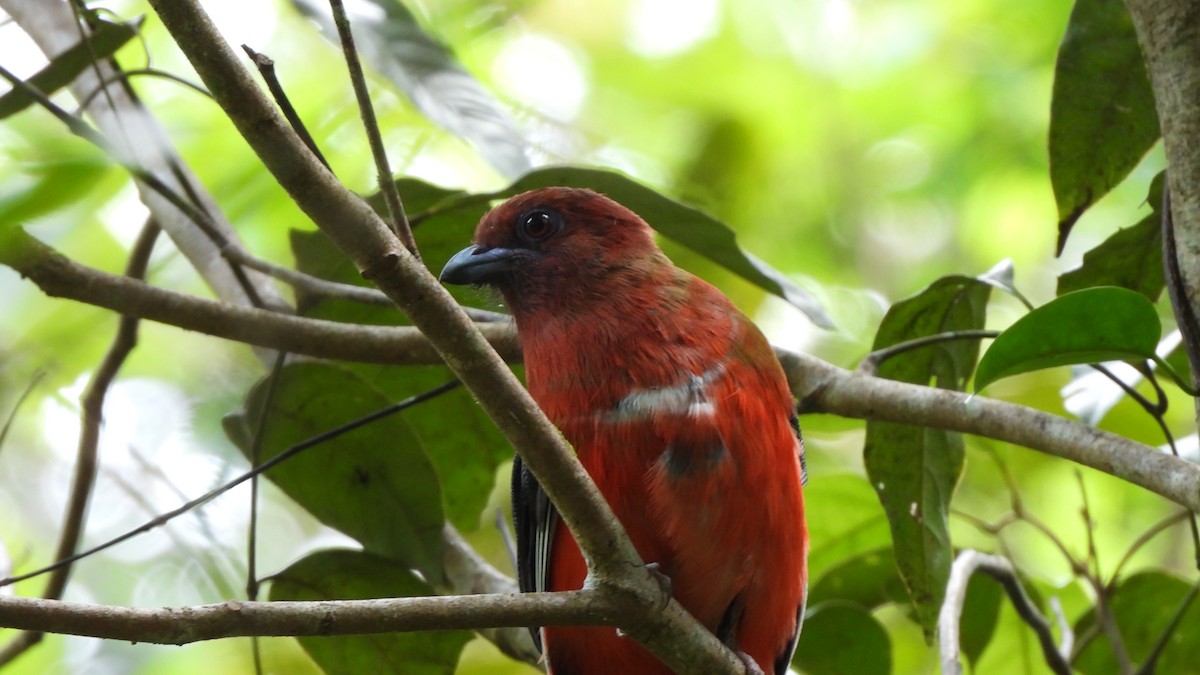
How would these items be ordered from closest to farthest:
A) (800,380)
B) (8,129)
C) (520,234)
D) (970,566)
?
(8,129)
(800,380)
(520,234)
(970,566)

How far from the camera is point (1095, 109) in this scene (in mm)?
2461

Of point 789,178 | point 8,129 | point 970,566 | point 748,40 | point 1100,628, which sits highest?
point 748,40

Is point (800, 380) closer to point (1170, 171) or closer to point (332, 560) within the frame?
point (1170, 171)

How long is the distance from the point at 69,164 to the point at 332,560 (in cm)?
141

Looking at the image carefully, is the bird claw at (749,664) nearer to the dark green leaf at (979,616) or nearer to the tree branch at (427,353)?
the tree branch at (427,353)

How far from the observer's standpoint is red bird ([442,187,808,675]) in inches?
87.3

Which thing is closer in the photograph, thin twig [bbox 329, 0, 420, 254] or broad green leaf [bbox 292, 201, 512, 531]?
thin twig [bbox 329, 0, 420, 254]

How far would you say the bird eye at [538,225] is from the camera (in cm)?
274

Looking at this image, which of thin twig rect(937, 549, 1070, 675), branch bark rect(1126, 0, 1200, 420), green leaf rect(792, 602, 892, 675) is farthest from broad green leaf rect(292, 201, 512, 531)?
branch bark rect(1126, 0, 1200, 420)

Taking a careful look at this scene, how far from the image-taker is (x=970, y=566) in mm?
2965

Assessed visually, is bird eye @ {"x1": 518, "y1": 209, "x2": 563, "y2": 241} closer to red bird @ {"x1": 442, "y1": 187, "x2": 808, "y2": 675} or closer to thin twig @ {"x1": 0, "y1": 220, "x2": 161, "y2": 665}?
red bird @ {"x1": 442, "y1": 187, "x2": 808, "y2": 675}

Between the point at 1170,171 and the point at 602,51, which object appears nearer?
the point at 1170,171

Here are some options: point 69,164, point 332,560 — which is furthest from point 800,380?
point 69,164

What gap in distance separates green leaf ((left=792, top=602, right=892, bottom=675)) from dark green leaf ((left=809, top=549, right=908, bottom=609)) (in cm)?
22
